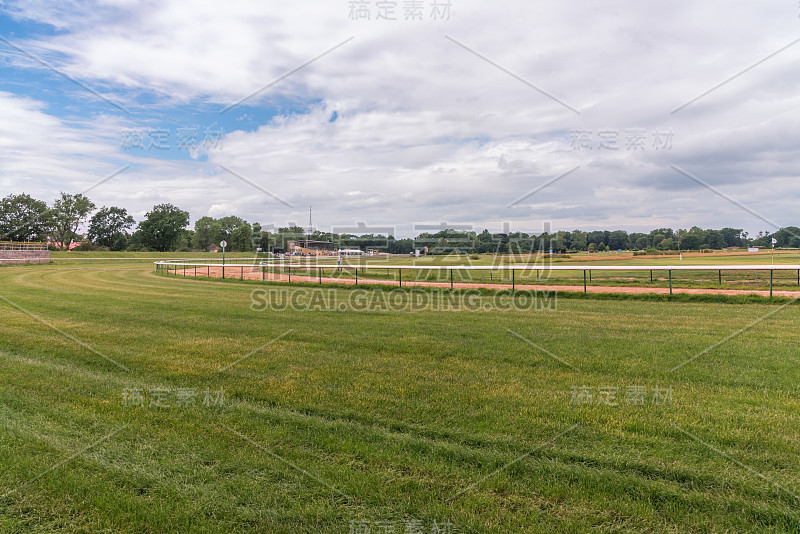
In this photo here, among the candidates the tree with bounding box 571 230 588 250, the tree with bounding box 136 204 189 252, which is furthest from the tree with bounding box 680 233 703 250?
the tree with bounding box 136 204 189 252

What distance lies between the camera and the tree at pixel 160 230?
93375 millimetres

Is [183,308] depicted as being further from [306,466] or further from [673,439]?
[673,439]

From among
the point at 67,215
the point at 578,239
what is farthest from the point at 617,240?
the point at 67,215

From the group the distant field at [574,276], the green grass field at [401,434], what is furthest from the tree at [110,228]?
the green grass field at [401,434]

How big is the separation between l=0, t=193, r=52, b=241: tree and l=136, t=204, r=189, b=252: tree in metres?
19.9

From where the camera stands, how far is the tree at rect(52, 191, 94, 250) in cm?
5625

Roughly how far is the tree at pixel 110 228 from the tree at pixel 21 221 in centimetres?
1411

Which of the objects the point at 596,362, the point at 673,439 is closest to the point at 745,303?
the point at 596,362

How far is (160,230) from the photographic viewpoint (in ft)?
308

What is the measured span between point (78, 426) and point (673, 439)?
5.81m

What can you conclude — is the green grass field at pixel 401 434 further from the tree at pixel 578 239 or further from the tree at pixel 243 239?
the tree at pixel 243 239

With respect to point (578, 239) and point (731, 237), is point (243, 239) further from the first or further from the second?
point (731, 237)

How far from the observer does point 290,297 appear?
16.4m

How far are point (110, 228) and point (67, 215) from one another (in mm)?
35797
